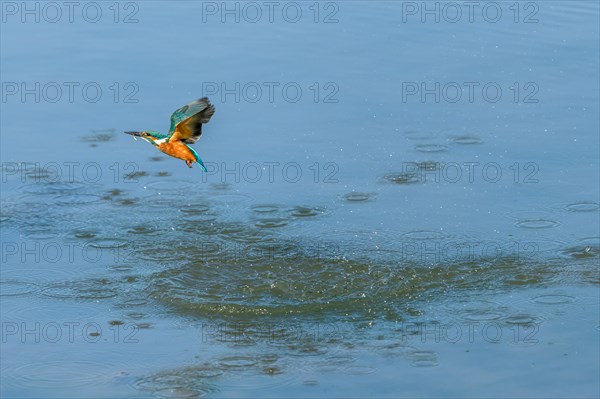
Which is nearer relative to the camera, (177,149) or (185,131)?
(185,131)

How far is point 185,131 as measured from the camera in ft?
26.1

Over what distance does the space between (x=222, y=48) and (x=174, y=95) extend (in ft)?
4.99

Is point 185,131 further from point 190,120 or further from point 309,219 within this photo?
point 309,219

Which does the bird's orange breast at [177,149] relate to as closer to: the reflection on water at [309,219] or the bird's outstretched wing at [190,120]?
the bird's outstretched wing at [190,120]

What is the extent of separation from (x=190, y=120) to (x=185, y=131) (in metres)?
0.11

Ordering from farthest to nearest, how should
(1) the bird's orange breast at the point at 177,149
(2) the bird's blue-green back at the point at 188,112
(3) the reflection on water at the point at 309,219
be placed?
(1) the bird's orange breast at the point at 177,149
(2) the bird's blue-green back at the point at 188,112
(3) the reflection on water at the point at 309,219

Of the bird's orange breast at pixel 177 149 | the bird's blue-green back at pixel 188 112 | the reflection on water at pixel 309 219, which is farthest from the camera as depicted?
the bird's orange breast at pixel 177 149

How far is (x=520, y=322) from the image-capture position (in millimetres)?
7957

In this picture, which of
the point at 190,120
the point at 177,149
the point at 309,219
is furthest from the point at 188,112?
the point at 309,219

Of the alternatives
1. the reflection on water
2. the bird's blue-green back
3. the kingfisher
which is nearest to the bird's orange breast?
the kingfisher

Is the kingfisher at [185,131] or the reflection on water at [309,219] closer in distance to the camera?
the reflection on water at [309,219]

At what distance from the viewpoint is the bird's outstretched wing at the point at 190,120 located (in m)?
7.86

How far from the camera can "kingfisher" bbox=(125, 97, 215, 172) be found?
7.86 metres

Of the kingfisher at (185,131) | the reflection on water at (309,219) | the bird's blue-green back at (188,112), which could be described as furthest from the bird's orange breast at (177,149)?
the reflection on water at (309,219)
